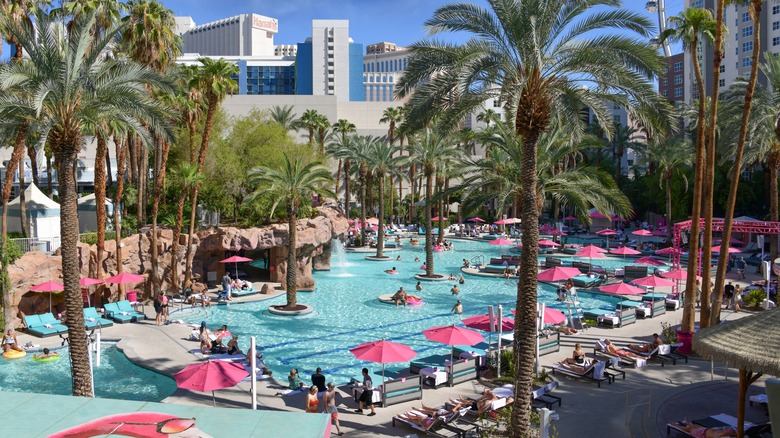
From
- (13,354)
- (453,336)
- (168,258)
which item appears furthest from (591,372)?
(168,258)

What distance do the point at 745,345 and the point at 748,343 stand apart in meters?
0.07

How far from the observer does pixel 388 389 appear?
16.1 metres

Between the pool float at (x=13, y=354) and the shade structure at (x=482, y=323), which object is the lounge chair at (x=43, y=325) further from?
the shade structure at (x=482, y=323)

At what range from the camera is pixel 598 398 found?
1661 cm

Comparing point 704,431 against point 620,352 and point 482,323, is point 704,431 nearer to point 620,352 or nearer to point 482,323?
point 620,352

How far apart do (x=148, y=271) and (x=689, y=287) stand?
2413 cm

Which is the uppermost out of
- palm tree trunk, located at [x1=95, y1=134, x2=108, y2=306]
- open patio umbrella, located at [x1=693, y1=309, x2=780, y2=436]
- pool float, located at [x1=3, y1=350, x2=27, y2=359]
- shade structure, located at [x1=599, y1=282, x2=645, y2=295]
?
palm tree trunk, located at [x1=95, y1=134, x2=108, y2=306]

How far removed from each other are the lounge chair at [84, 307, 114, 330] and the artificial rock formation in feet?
6.84

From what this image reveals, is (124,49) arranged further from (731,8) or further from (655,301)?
(731,8)

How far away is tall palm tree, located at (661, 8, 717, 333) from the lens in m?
20.5

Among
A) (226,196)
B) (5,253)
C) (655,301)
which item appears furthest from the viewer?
(226,196)

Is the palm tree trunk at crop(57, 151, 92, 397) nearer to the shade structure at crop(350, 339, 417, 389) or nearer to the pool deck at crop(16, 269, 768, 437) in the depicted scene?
the pool deck at crop(16, 269, 768, 437)

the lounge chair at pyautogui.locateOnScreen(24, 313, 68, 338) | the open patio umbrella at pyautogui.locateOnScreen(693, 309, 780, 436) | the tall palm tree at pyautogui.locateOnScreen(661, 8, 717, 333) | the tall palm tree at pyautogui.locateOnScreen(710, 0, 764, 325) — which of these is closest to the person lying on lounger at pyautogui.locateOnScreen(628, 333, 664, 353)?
the tall palm tree at pyautogui.locateOnScreen(661, 8, 717, 333)

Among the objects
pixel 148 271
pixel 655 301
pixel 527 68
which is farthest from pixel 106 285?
pixel 655 301
